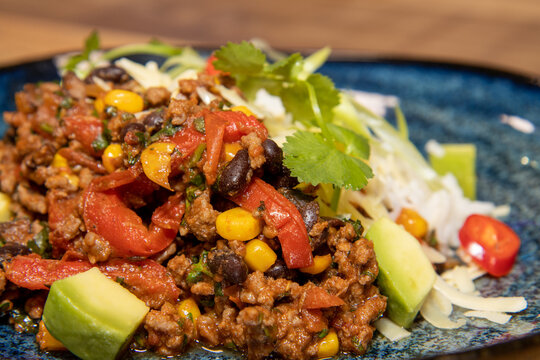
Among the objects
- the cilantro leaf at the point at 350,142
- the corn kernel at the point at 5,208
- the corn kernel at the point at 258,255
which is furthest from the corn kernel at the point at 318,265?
the corn kernel at the point at 5,208

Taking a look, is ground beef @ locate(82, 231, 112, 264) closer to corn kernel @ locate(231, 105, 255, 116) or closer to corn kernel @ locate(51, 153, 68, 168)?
corn kernel @ locate(51, 153, 68, 168)

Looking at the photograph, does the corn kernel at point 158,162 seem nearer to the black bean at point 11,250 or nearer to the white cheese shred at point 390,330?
the black bean at point 11,250

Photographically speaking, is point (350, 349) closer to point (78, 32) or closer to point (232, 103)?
point (232, 103)

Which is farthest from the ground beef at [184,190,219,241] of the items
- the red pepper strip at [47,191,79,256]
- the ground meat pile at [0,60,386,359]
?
the red pepper strip at [47,191,79,256]

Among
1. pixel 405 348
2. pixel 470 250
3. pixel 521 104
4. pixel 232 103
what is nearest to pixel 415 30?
pixel 521 104

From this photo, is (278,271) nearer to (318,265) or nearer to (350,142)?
(318,265)

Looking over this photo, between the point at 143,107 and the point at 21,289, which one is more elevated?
the point at 143,107
